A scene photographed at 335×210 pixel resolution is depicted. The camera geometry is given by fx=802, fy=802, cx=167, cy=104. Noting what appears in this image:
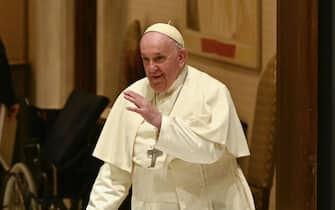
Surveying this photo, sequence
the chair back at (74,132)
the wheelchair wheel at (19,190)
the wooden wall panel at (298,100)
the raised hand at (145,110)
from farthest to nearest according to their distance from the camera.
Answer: the wheelchair wheel at (19,190) < the chair back at (74,132) < the wooden wall panel at (298,100) < the raised hand at (145,110)

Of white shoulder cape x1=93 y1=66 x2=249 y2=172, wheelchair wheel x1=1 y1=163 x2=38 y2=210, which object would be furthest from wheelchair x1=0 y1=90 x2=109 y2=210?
white shoulder cape x1=93 y1=66 x2=249 y2=172

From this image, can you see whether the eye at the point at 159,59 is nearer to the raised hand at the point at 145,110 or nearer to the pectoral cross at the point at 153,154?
the raised hand at the point at 145,110

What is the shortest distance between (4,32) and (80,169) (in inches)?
68.0

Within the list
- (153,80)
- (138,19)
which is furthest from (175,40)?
(138,19)

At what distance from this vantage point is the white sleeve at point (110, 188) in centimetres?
266

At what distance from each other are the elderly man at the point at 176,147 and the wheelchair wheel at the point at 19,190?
1.50 m

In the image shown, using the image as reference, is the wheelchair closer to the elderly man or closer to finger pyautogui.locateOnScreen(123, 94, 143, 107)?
the elderly man

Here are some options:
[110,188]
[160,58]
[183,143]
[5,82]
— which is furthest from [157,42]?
[5,82]

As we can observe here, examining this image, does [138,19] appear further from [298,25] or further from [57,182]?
[298,25]

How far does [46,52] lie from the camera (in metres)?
5.06

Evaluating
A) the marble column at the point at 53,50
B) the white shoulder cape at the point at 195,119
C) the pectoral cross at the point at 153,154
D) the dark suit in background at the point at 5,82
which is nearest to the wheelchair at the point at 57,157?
the dark suit in background at the point at 5,82

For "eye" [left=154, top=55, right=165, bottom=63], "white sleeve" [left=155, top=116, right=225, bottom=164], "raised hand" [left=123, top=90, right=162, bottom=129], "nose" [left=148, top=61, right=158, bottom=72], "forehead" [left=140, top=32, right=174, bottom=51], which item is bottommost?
"white sleeve" [left=155, top=116, right=225, bottom=164]

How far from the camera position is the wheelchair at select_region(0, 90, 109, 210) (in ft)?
12.7

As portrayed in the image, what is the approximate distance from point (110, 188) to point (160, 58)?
1.57 feet
